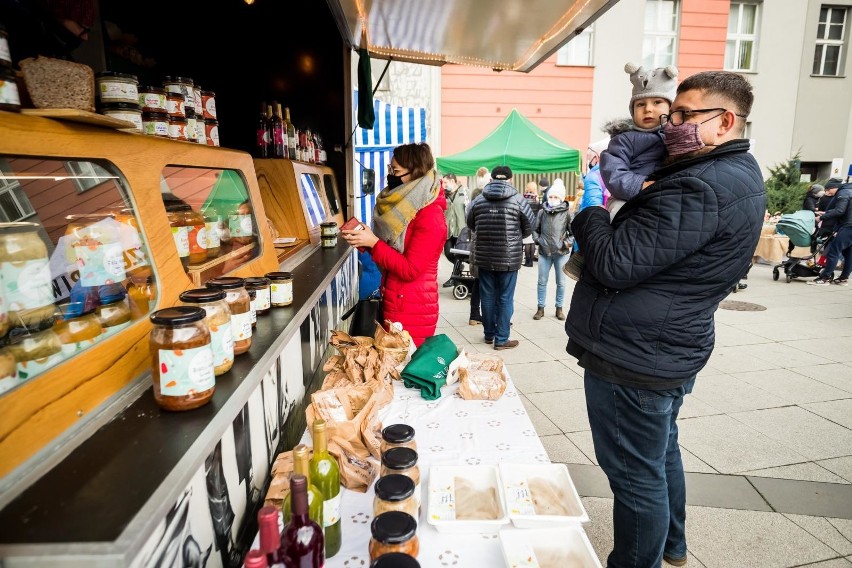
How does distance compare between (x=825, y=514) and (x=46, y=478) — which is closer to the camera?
(x=46, y=478)

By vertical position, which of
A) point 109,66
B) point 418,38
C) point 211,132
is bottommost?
point 211,132

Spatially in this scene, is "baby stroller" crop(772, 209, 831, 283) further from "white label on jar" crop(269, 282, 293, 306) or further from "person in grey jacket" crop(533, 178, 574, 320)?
"white label on jar" crop(269, 282, 293, 306)

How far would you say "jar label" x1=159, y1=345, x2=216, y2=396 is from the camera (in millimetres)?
1058

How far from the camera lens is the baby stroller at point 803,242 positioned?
911 cm

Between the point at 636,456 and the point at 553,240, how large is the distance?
5159 millimetres

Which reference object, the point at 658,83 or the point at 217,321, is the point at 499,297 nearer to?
the point at 658,83

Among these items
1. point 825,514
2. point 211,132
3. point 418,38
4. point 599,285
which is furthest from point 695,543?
point 418,38

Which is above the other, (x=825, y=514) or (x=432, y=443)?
(x=432, y=443)

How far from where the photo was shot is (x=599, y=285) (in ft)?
6.20

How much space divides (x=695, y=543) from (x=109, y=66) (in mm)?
4410

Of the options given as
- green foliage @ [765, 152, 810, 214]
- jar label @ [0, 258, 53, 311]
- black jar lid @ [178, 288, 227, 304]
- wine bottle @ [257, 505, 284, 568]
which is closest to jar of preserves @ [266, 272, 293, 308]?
black jar lid @ [178, 288, 227, 304]

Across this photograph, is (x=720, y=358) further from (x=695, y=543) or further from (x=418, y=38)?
(x=418, y=38)

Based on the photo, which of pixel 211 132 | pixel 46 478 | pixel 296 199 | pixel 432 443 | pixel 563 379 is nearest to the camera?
pixel 46 478

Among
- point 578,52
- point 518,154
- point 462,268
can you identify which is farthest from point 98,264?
point 578,52
